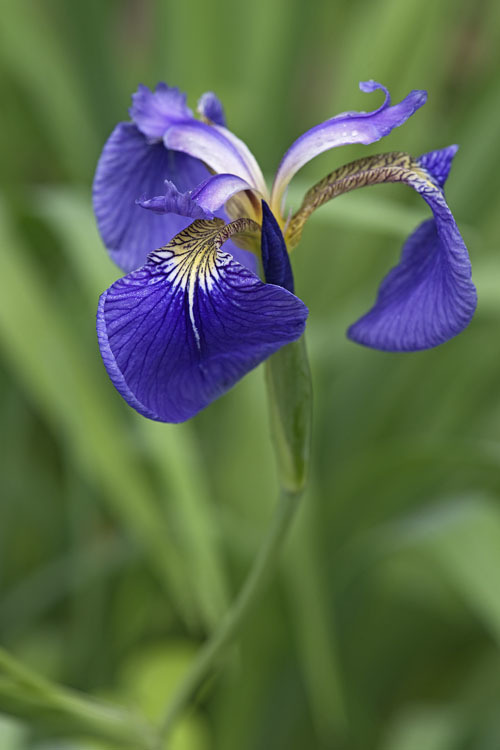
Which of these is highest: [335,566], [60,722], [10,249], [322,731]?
[10,249]

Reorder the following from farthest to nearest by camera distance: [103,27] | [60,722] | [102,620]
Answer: [103,27] < [102,620] < [60,722]

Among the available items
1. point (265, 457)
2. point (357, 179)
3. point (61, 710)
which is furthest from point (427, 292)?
point (265, 457)

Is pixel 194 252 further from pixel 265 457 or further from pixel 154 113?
pixel 265 457

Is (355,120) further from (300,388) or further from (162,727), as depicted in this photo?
(162,727)

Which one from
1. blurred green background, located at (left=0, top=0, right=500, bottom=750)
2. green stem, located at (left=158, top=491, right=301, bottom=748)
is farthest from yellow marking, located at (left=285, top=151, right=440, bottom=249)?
blurred green background, located at (left=0, top=0, right=500, bottom=750)

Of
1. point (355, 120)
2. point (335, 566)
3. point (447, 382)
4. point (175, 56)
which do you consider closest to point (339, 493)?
point (335, 566)

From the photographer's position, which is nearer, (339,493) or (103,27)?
(339,493)

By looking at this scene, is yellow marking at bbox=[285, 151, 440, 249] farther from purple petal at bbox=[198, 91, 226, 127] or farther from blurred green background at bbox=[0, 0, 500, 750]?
blurred green background at bbox=[0, 0, 500, 750]

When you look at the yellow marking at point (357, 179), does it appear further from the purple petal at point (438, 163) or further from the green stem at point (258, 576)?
the green stem at point (258, 576)

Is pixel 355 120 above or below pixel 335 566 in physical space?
above
